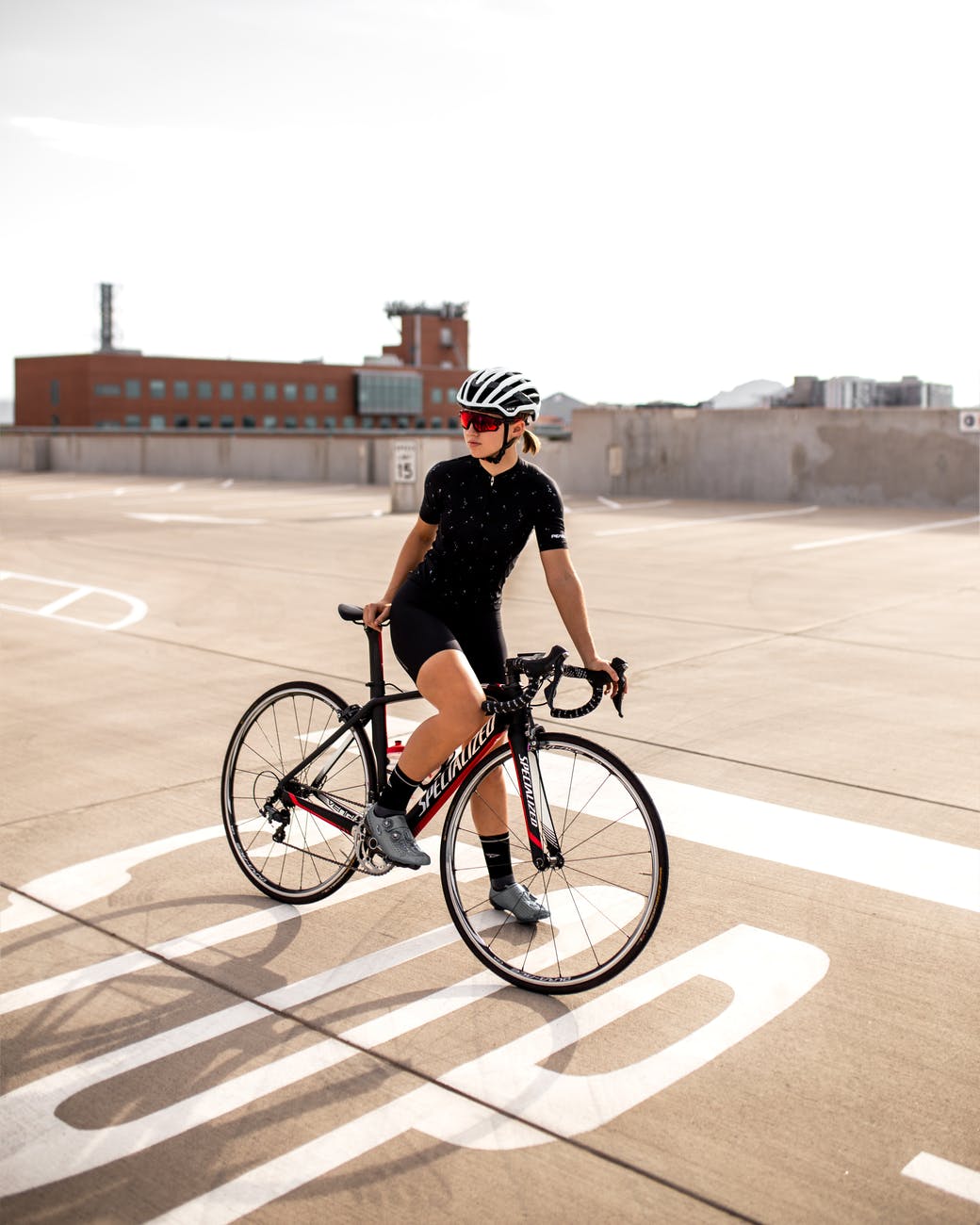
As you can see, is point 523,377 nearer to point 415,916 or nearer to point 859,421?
point 415,916

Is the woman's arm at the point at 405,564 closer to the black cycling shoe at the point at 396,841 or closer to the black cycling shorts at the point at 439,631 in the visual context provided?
the black cycling shorts at the point at 439,631

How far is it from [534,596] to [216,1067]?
934 cm

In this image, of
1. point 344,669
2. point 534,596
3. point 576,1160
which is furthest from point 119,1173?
point 534,596

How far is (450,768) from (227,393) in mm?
136311

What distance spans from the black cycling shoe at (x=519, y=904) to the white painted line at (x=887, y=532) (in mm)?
13425

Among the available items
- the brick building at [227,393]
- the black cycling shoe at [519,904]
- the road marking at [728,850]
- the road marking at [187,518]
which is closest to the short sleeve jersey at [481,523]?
the black cycling shoe at [519,904]

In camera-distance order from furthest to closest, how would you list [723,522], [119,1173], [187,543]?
[723,522]
[187,543]
[119,1173]

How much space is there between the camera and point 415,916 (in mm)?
4777

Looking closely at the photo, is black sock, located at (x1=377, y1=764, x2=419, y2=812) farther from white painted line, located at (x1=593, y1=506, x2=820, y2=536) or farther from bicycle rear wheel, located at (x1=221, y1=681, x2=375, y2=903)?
white painted line, located at (x1=593, y1=506, x2=820, y2=536)

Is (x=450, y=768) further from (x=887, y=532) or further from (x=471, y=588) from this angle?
(x=887, y=532)

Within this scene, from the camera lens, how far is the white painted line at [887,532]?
17891 millimetres

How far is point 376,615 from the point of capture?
4.53 metres

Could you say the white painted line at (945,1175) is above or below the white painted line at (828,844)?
below

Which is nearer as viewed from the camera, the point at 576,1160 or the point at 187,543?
the point at 576,1160
